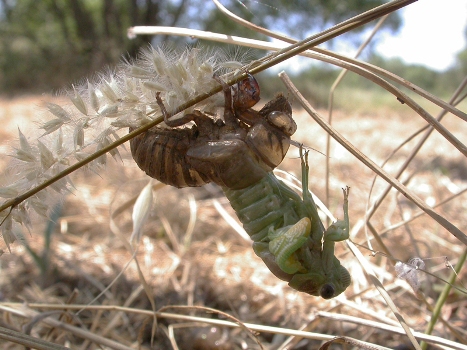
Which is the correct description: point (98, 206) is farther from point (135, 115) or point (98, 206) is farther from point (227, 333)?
point (135, 115)

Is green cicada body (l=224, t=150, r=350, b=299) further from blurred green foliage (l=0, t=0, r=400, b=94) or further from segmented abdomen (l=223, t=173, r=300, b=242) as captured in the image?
blurred green foliage (l=0, t=0, r=400, b=94)

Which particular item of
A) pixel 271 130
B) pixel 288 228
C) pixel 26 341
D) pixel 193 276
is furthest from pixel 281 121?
pixel 193 276

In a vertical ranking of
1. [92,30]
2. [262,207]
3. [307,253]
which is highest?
[92,30]

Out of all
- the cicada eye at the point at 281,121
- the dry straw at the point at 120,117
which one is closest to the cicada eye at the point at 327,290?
the dry straw at the point at 120,117

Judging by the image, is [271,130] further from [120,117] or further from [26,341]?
[26,341]

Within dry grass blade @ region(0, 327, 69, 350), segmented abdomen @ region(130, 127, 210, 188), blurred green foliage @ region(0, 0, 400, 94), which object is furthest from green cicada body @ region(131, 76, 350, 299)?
blurred green foliage @ region(0, 0, 400, 94)

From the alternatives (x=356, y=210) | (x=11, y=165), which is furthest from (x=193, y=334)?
(x=356, y=210)
